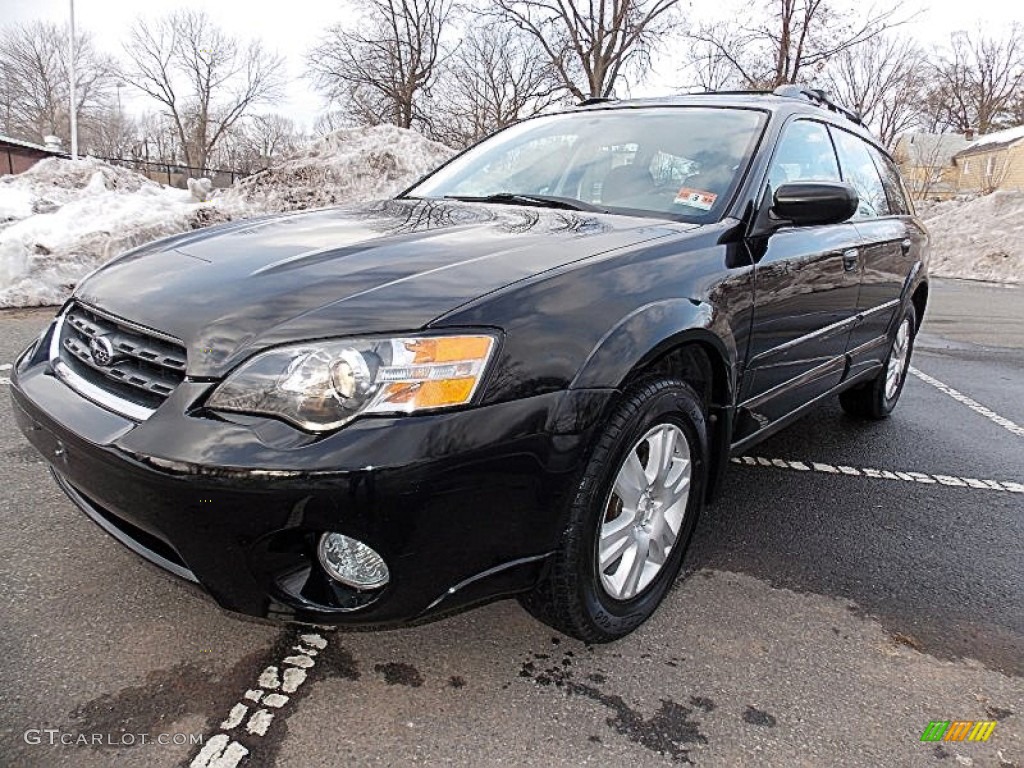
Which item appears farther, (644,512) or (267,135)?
(267,135)

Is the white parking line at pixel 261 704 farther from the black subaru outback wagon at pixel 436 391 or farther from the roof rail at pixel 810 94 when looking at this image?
the roof rail at pixel 810 94

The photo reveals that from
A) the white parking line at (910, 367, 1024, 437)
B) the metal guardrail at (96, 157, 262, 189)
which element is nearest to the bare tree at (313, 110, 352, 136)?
the metal guardrail at (96, 157, 262, 189)

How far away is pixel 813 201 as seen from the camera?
245 centimetres

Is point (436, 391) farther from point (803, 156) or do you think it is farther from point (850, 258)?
point (850, 258)

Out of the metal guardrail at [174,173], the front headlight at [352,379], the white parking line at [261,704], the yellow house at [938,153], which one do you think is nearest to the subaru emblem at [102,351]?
the front headlight at [352,379]

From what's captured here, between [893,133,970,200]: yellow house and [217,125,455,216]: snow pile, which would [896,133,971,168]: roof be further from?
[217,125,455,216]: snow pile

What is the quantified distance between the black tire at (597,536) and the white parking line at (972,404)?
351cm

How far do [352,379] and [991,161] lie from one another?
177ft

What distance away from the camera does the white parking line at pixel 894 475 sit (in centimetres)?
360

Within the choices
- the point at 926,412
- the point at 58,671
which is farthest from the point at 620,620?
the point at 926,412

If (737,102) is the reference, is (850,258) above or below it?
below

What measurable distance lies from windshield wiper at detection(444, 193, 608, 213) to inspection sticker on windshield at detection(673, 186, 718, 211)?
0.27 m

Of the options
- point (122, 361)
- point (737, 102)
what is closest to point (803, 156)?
point (737, 102)

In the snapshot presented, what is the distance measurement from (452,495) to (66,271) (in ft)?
23.7
